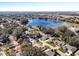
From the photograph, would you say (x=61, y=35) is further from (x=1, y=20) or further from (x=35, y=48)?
(x=1, y=20)

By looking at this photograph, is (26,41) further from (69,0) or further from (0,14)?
(69,0)

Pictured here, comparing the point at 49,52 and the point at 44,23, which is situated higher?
the point at 44,23

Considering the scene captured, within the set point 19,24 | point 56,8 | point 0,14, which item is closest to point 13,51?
point 19,24

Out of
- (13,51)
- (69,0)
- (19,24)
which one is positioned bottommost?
(13,51)

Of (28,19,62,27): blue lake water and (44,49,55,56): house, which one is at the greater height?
(28,19,62,27): blue lake water

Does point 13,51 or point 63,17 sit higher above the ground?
point 63,17

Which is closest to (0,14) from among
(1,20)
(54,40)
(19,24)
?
(1,20)

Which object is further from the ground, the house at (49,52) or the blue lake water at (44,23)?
the blue lake water at (44,23)

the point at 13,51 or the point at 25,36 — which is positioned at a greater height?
the point at 25,36

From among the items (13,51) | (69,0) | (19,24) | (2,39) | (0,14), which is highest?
(69,0)
